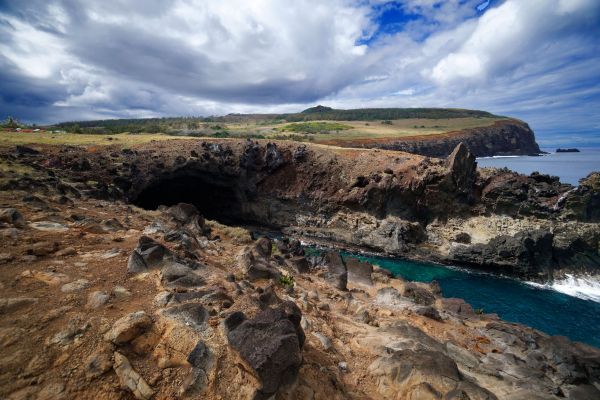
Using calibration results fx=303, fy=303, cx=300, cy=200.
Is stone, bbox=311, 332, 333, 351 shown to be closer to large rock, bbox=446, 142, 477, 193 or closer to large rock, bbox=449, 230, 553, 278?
large rock, bbox=449, 230, 553, 278

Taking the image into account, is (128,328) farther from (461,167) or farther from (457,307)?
(461,167)

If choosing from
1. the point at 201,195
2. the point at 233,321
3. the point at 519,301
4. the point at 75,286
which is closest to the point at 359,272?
the point at 233,321

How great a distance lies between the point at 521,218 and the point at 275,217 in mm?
28184

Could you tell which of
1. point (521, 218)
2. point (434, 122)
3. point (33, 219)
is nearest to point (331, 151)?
point (521, 218)

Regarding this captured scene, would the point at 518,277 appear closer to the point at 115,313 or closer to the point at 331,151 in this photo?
the point at 331,151

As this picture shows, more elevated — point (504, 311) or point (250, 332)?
point (250, 332)

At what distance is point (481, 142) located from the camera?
110 m

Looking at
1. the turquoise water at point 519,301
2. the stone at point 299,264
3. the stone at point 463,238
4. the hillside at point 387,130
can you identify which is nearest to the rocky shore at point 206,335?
the stone at point 299,264

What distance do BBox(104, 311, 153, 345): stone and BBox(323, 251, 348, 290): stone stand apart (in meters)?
11.4

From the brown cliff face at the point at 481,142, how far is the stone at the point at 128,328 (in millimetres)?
69591

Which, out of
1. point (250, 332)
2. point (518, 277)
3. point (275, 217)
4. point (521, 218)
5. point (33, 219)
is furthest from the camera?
point (275, 217)

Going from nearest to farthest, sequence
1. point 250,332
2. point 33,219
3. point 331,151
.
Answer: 1. point 250,332
2. point 33,219
3. point 331,151

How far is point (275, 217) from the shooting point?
41.5 metres

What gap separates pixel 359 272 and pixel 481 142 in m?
113
